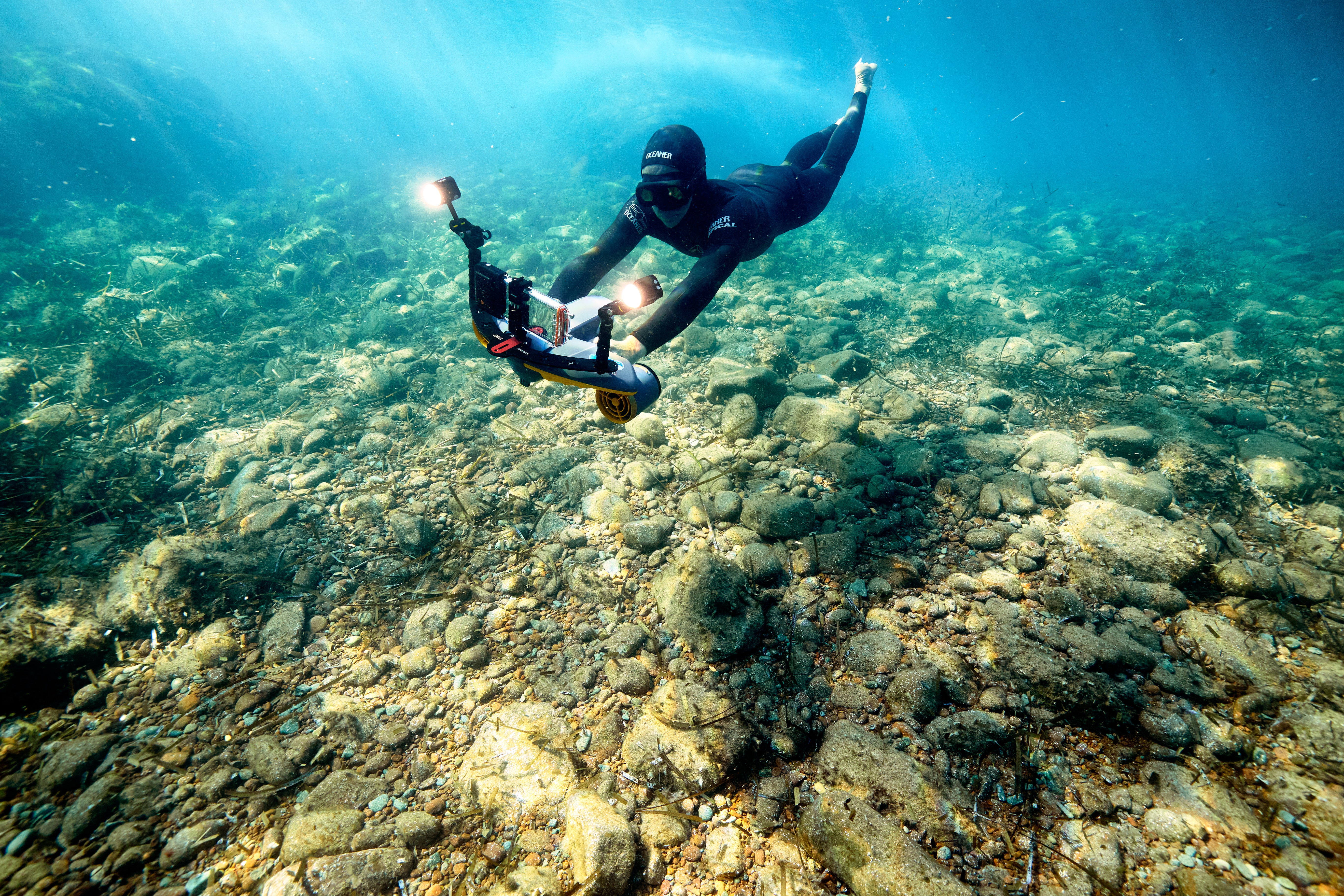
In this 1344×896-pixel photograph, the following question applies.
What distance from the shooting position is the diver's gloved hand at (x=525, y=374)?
2.71 meters

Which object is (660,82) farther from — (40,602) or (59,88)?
(40,602)

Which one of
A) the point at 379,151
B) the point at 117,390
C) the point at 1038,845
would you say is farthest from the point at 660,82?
the point at 1038,845

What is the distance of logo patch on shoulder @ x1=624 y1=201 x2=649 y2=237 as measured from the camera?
142 inches

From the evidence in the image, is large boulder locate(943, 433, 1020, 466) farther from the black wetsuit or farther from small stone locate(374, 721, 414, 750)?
small stone locate(374, 721, 414, 750)

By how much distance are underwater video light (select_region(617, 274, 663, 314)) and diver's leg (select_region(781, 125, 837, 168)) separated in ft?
15.3

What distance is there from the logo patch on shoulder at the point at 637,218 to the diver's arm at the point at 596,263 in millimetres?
24

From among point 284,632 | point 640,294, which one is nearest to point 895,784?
point 640,294

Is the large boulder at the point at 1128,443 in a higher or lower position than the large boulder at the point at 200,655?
lower

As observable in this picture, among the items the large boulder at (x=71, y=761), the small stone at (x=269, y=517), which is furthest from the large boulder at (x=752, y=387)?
the large boulder at (x=71, y=761)

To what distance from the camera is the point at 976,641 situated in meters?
2.52

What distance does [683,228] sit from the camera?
3.52 m

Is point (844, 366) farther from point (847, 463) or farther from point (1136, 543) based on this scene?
point (1136, 543)

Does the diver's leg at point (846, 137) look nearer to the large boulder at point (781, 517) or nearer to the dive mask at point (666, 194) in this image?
A: the dive mask at point (666, 194)

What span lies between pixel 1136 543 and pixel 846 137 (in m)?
A: 5.54
